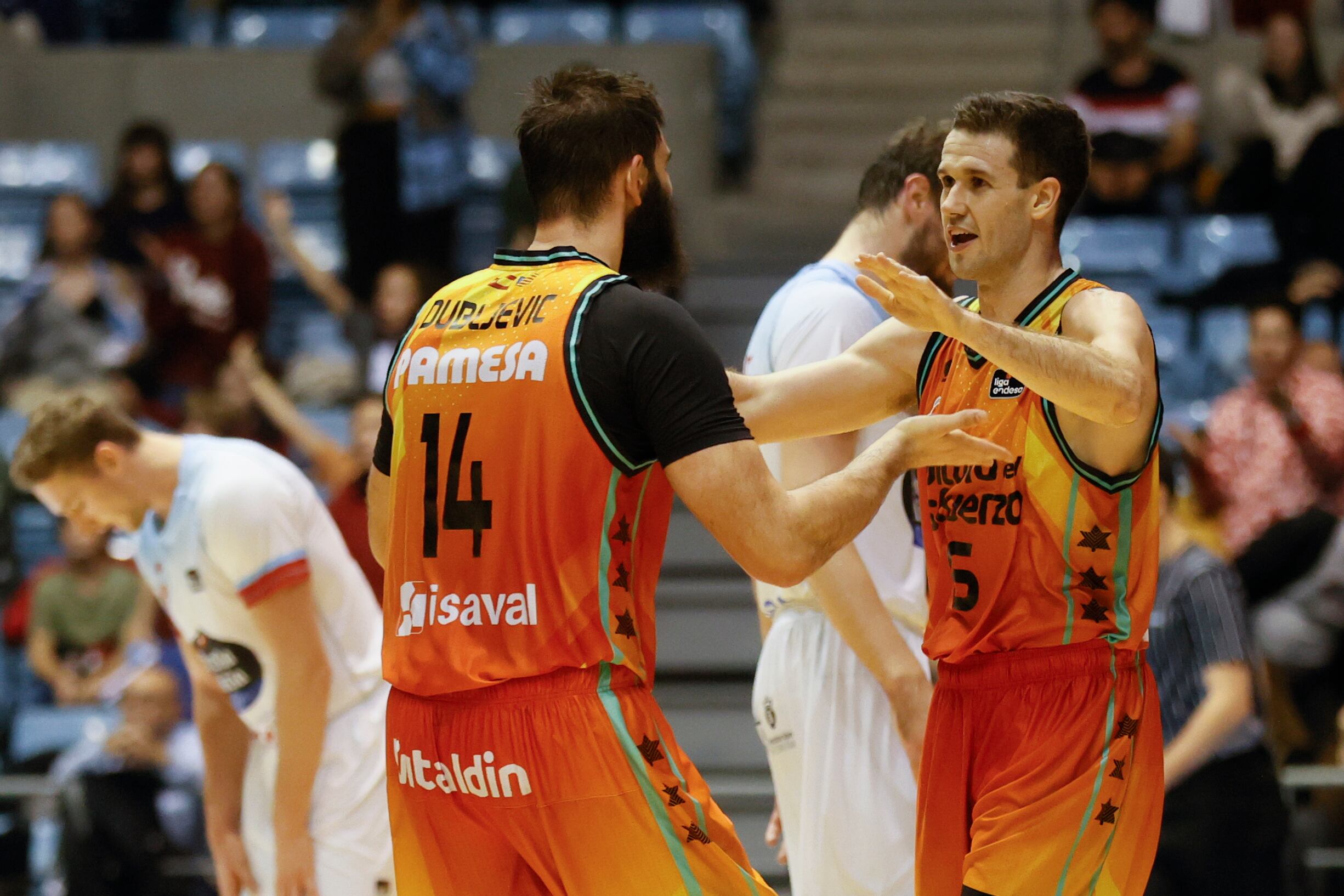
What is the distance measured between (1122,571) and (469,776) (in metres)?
1.28

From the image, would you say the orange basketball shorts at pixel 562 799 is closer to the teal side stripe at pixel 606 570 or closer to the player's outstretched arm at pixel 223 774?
the teal side stripe at pixel 606 570

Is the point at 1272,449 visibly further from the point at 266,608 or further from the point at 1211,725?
the point at 266,608

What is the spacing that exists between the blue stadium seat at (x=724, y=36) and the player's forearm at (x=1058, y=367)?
31.2 ft

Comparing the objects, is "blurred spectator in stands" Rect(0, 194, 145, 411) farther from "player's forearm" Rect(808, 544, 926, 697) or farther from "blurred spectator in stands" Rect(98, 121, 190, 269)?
"player's forearm" Rect(808, 544, 926, 697)

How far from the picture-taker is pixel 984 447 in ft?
Answer: 10.3

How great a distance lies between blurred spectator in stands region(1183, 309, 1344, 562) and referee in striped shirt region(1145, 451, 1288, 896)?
2.21 m

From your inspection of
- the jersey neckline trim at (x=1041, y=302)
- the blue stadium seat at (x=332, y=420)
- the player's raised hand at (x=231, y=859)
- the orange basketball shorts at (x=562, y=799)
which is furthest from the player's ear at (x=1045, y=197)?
the blue stadium seat at (x=332, y=420)

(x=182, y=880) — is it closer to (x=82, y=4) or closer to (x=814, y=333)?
(x=814, y=333)

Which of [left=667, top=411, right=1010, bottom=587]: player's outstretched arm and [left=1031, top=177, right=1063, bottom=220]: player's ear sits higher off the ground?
[left=1031, top=177, right=1063, bottom=220]: player's ear

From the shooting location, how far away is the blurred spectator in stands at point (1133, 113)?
957 cm

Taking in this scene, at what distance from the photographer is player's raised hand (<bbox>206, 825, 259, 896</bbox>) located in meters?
4.69

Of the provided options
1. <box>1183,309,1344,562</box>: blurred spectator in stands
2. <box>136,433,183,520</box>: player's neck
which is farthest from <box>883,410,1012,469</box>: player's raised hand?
<box>1183,309,1344,562</box>: blurred spectator in stands

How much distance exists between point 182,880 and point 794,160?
680 cm

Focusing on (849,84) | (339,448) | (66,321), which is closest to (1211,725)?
(339,448)
